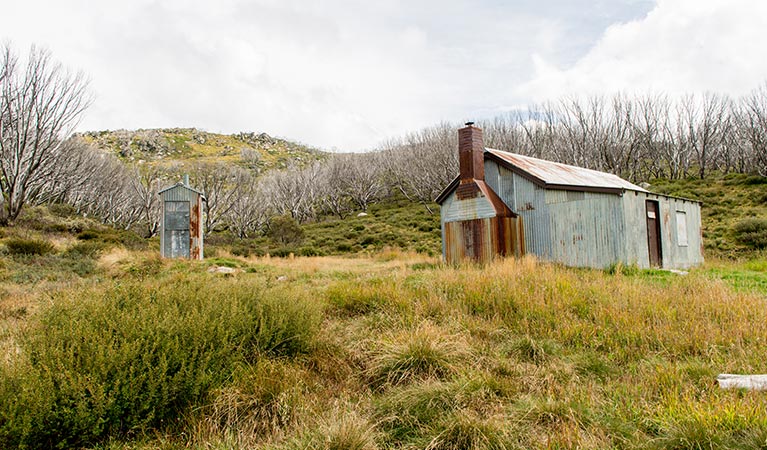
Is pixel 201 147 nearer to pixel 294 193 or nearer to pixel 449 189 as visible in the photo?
pixel 294 193

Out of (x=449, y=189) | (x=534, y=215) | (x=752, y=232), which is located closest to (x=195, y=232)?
(x=449, y=189)

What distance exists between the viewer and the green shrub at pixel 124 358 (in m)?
3.24

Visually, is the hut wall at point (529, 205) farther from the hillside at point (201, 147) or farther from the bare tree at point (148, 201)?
the hillside at point (201, 147)

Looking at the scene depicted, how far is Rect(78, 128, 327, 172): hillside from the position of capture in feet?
263

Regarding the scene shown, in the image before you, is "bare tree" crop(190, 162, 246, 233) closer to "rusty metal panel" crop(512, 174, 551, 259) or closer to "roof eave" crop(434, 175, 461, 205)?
"roof eave" crop(434, 175, 461, 205)

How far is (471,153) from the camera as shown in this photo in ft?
50.1

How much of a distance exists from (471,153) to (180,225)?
11937mm

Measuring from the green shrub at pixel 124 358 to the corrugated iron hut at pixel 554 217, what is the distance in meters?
10.6

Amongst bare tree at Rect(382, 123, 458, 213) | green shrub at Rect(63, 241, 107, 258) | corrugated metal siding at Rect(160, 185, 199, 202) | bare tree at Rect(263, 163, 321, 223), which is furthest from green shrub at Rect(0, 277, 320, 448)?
bare tree at Rect(263, 163, 321, 223)

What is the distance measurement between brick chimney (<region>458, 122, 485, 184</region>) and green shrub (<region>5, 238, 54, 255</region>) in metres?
15.3

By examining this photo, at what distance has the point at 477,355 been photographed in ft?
17.0

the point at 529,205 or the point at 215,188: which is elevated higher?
the point at 215,188

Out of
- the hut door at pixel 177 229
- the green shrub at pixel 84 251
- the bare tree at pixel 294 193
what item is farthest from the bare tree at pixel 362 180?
the green shrub at pixel 84 251

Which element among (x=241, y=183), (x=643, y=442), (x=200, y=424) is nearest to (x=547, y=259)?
(x=643, y=442)
